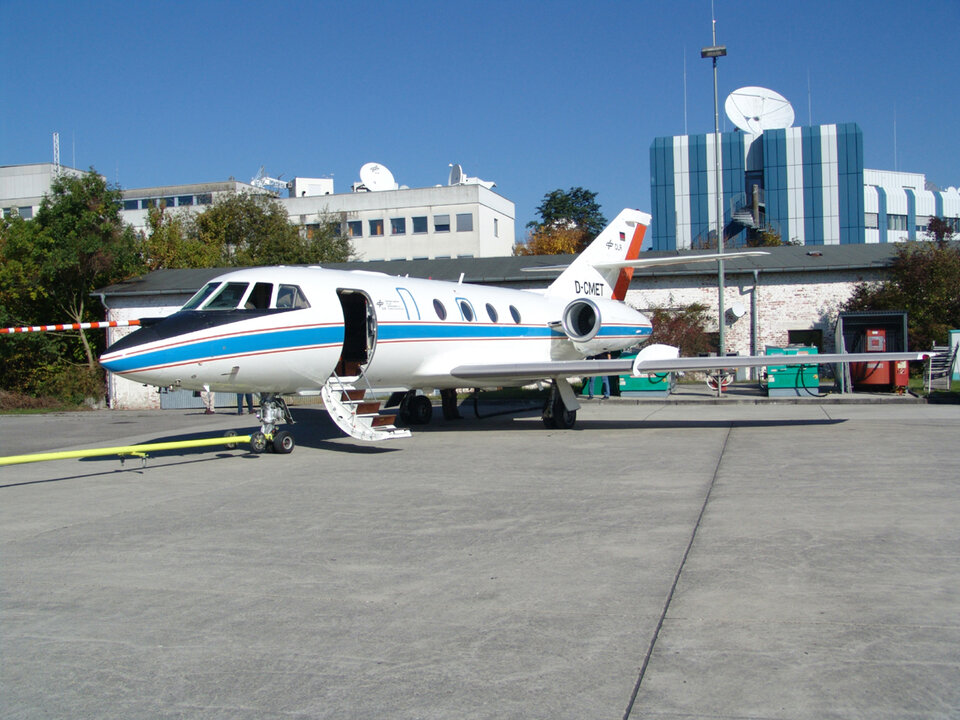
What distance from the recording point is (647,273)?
30016 millimetres

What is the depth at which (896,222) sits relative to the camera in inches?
2970

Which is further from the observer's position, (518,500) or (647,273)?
A: (647,273)

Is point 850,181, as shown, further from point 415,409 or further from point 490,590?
point 490,590

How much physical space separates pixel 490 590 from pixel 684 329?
976 inches

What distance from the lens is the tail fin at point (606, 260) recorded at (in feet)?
65.2

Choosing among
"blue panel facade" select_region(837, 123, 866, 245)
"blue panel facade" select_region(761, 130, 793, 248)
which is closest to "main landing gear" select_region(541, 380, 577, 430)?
"blue panel facade" select_region(761, 130, 793, 248)

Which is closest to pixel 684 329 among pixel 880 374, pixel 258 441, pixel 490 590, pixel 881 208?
pixel 880 374

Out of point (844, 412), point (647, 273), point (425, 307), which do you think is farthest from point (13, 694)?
point (647, 273)

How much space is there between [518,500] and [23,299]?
30.1 metres

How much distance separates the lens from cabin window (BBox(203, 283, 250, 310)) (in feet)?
38.5

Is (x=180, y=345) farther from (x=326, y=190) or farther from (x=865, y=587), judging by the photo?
(x=326, y=190)

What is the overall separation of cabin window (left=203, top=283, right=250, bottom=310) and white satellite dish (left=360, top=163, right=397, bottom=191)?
52383mm

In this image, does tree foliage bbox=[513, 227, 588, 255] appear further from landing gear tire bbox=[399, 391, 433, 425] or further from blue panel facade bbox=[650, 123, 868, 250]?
landing gear tire bbox=[399, 391, 433, 425]

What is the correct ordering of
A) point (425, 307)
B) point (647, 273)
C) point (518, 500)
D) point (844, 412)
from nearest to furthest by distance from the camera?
point (518, 500)
point (425, 307)
point (844, 412)
point (647, 273)
